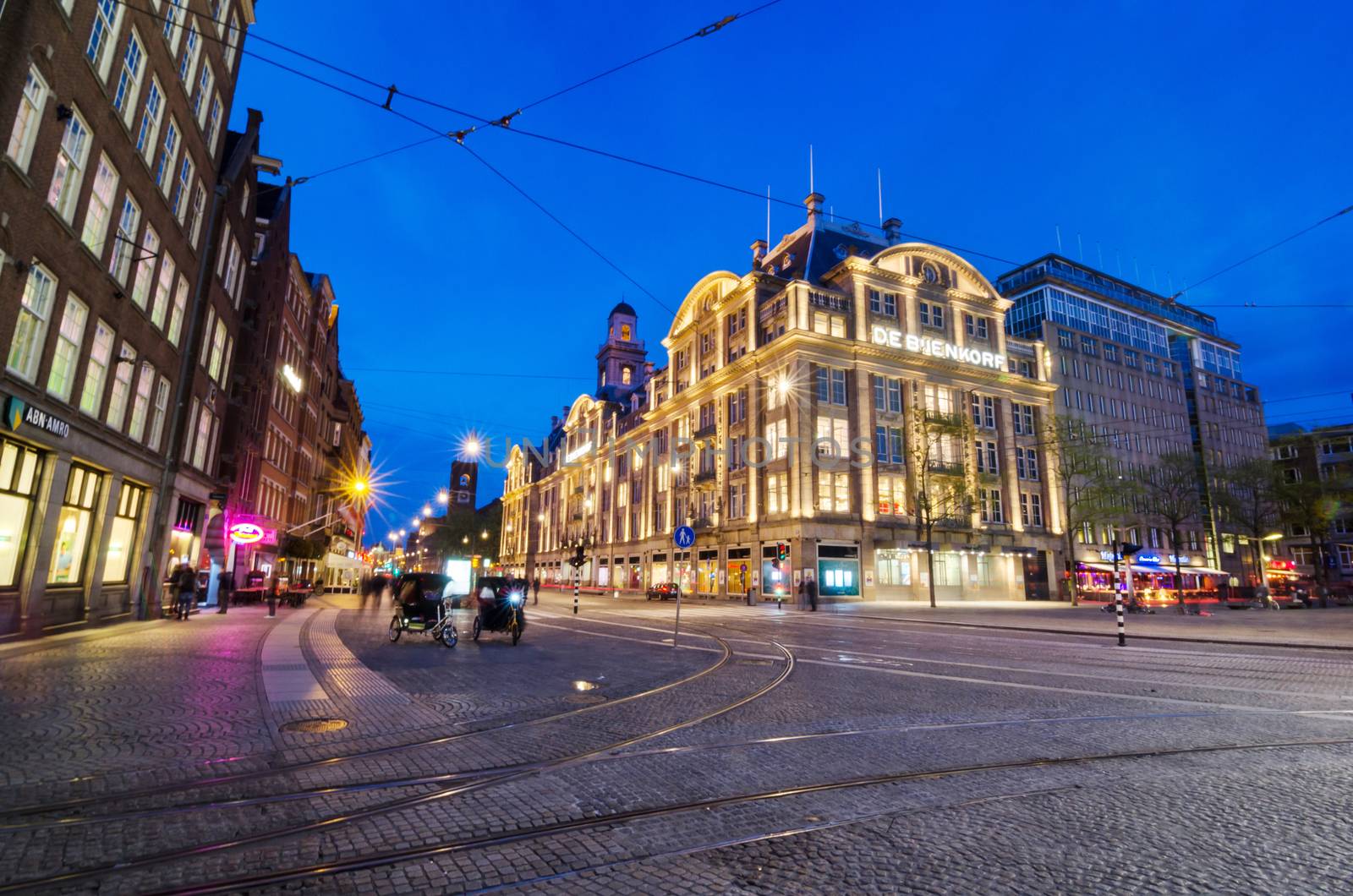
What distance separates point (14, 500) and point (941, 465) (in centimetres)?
4905

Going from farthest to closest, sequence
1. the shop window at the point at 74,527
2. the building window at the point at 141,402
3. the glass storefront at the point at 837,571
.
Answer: the glass storefront at the point at 837,571 → the building window at the point at 141,402 → the shop window at the point at 74,527

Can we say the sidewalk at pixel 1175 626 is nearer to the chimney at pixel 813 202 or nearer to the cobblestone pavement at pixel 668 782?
→ the cobblestone pavement at pixel 668 782

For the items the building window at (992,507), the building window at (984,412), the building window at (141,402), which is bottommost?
the building window at (141,402)

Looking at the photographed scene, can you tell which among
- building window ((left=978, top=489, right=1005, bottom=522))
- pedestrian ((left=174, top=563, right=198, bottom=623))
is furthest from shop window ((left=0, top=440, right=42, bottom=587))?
building window ((left=978, top=489, right=1005, bottom=522))

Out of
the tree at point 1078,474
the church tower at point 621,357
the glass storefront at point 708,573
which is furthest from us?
the church tower at point 621,357

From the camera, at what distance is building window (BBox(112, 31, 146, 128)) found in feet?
54.3

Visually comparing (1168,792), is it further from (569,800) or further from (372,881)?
(372,881)

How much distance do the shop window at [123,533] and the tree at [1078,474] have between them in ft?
159

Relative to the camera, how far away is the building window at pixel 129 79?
652 inches

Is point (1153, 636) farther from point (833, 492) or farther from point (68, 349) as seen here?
point (68, 349)

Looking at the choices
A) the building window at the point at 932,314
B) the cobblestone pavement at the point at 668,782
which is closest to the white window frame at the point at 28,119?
the cobblestone pavement at the point at 668,782

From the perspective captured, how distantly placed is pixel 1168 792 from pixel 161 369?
26.0 m

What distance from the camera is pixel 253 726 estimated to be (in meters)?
7.21

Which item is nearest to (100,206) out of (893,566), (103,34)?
(103,34)
